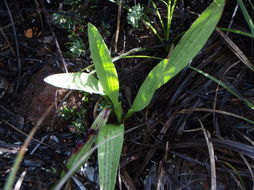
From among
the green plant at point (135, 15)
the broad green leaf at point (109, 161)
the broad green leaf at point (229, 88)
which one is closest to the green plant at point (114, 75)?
the broad green leaf at point (109, 161)

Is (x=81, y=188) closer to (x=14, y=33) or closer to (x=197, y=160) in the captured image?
(x=197, y=160)

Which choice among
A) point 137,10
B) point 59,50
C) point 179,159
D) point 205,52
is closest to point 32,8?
point 59,50

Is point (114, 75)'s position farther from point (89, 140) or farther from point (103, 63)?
point (89, 140)

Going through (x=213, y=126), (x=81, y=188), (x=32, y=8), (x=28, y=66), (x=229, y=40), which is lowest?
(x=81, y=188)

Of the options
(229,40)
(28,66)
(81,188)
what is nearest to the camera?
(81,188)

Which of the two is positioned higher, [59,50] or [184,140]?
[59,50]

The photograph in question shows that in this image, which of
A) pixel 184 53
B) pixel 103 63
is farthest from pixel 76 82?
pixel 184 53

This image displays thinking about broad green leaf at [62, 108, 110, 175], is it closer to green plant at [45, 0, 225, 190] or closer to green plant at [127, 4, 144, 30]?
green plant at [45, 0, 225, 190]

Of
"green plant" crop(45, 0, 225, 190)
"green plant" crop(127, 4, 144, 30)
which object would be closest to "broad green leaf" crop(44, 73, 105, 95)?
"green plant" crop(45, 0, 225, 190)
